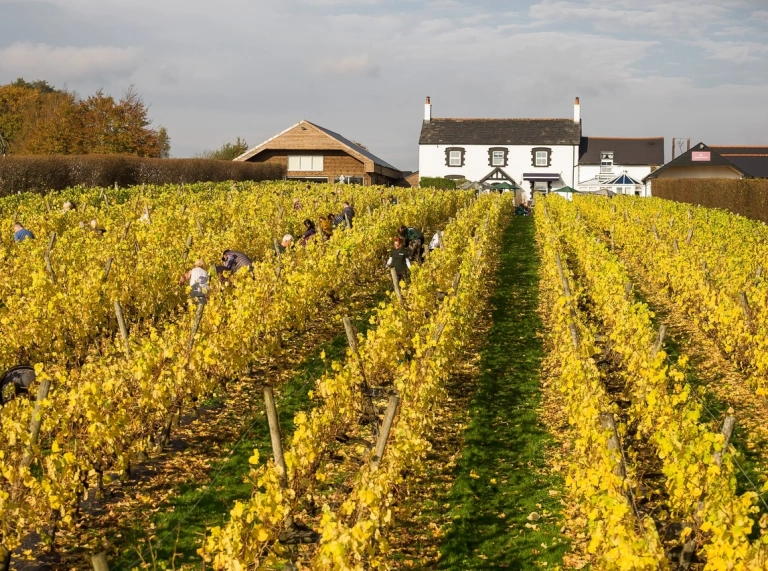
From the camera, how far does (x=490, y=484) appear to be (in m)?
7.29

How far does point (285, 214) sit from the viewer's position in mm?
20766

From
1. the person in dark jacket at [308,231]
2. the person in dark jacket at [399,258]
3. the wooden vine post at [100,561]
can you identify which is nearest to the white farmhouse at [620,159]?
the person in dark jacket at [308,231]

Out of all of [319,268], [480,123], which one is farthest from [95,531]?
[480,123]

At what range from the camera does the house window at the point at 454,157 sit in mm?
53688

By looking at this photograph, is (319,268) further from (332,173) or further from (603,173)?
(603,173)

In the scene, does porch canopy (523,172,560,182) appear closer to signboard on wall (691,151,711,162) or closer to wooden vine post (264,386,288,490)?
signboard on wall (691,151,711,162)

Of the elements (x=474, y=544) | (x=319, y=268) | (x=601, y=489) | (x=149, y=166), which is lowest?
(x=474, y=544)

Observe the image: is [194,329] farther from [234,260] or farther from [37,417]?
[234,260]

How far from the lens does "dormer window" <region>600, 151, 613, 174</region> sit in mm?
54750

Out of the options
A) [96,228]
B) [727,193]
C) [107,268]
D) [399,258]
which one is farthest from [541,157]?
[107,268]

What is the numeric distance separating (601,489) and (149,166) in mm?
31136

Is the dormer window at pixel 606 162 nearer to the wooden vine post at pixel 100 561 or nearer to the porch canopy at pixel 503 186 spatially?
the porch canopy at pixel 503 186

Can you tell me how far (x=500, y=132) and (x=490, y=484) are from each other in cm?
4936

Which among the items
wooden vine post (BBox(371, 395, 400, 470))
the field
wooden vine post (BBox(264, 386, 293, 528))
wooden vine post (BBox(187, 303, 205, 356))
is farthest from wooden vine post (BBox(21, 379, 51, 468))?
wooden vine post (BBox(371, 395, 400, 470))
